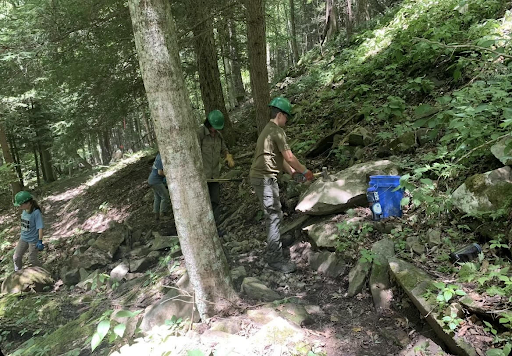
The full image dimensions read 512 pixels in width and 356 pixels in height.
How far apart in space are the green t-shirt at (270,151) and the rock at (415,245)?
194 cm

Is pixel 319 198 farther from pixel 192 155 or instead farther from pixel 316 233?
pixel 192 155

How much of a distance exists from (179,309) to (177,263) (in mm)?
1530

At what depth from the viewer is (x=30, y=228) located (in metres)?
7.15

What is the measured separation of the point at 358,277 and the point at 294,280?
0.94 meters

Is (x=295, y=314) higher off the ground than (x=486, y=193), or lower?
lower

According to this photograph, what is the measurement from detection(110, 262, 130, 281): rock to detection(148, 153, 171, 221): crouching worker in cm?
187

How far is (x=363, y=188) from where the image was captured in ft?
15.9

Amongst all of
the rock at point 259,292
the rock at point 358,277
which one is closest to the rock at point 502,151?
the rock at point 358,277

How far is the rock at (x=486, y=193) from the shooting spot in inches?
136

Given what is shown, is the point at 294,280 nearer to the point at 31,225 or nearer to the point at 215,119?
the point at 215,119

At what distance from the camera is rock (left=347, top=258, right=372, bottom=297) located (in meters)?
3.82

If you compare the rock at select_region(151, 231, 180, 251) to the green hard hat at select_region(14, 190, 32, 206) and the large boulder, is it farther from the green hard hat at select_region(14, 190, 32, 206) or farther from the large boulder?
the large boulder

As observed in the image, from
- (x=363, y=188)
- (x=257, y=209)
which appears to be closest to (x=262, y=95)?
(x=257, y=209)

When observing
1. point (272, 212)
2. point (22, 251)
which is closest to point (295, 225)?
point (272, 212)
